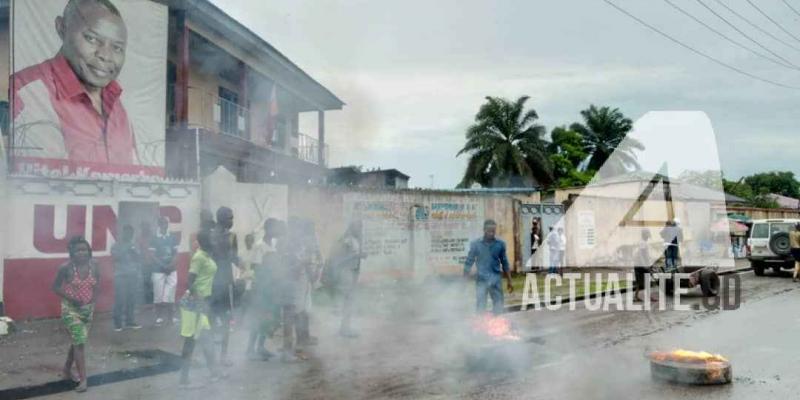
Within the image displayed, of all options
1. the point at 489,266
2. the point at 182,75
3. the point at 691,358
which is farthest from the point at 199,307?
the point at 182,75

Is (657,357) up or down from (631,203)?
down

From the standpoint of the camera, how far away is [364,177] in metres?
12.6

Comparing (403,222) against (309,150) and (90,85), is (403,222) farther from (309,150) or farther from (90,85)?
(90,85)

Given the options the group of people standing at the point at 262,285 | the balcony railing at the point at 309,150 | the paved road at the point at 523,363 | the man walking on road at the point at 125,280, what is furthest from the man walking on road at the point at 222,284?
the balcony railing at the point at 309,150

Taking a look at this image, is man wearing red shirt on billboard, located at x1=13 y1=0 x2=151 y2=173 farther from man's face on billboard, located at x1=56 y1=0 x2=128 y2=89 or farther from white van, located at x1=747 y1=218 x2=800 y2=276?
white van, located at x1=747 y1=218 x2=800 y2=276

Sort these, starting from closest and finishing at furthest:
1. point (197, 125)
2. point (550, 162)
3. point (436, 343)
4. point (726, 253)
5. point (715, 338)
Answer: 1. point (436, 343)
2. point (715, 338)
3. point (197, 125)
4. point (726, 253)
5. point (550, 162)

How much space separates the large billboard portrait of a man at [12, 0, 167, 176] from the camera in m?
11.2

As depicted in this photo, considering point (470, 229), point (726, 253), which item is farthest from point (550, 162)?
point (470, 229)

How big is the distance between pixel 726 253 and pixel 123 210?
76.5 ft

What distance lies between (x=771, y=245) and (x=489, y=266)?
44.0 feet

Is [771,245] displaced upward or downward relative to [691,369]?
upward

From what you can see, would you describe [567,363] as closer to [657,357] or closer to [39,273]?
[657,357]

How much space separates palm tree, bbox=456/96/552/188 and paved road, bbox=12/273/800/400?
2575 cm

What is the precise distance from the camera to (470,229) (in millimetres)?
15188
